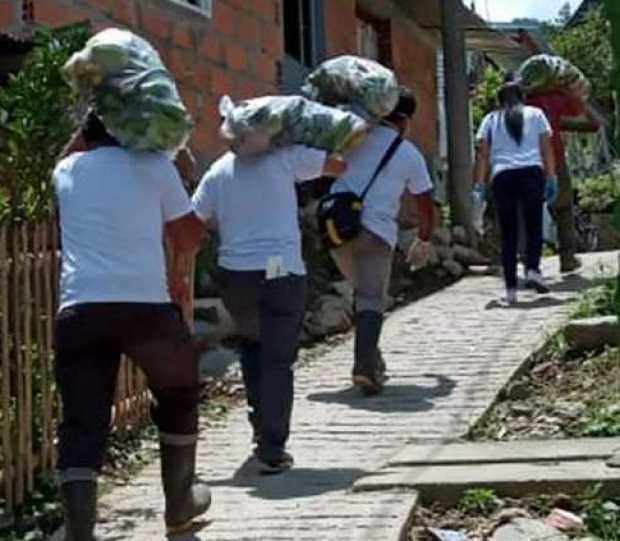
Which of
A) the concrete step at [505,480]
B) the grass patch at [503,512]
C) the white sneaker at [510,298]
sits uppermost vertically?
the white sneaker at [510,298]

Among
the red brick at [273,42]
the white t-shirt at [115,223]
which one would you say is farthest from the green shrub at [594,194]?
the white t-shirt at [115,223]

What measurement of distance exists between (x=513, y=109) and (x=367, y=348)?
3.29 meters

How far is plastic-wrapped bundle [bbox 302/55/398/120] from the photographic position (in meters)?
7.46

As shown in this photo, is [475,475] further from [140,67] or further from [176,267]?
[140,67]

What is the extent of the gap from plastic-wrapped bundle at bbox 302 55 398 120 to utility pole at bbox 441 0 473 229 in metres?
7.60

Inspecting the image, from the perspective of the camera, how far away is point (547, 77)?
11438 mm

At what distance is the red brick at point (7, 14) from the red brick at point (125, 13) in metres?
1.46

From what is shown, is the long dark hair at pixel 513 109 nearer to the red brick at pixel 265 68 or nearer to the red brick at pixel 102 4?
the red brick at pixel 265 68

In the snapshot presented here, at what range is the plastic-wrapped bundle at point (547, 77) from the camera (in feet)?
37.6

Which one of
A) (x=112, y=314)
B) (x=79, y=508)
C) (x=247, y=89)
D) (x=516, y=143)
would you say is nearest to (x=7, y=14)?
(x=112, y=314)

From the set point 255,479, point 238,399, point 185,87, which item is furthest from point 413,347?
point 255,479

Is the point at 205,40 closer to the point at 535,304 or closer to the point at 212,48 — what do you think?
the point at 212,48

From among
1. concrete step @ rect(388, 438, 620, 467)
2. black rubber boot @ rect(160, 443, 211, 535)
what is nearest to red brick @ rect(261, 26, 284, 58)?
concrete step @ rect(388, 438, 620, 467)

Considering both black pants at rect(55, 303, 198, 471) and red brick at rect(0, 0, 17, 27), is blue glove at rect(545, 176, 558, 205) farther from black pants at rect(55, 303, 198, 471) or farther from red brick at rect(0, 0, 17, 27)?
black pants at rect(55, 303, 198, 471)
